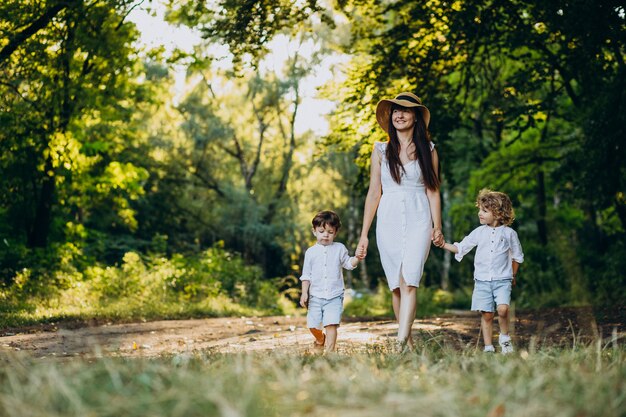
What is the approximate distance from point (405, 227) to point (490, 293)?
4.17 ft

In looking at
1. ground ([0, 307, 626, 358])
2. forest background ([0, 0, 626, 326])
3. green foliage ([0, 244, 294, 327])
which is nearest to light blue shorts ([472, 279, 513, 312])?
ground ([0, 307, 626, 358])

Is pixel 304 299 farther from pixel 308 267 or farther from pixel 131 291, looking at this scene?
pixel 131 291

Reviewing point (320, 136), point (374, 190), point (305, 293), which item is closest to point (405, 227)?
point (374, 190)

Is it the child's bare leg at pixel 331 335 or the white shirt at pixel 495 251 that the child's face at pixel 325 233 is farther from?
the white shirt at pixel 495 251

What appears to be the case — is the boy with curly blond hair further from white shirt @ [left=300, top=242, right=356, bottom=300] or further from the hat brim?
white shirt @ [left=300, top=242, right=356, bottom=300]

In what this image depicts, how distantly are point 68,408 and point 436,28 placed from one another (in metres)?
12.4

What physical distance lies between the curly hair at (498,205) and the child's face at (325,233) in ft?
5.07

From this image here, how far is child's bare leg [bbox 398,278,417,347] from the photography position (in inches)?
253

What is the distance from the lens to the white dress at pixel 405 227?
657 centimetres

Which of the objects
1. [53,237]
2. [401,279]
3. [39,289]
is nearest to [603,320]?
[401,279]

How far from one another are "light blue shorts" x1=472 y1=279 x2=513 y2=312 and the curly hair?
2.01 ft

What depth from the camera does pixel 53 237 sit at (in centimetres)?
1897

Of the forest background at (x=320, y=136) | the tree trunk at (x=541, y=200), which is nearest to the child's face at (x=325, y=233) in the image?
the forest background at (x=320, y=136)

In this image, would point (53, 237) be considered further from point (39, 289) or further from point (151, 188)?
point (151, 188)
